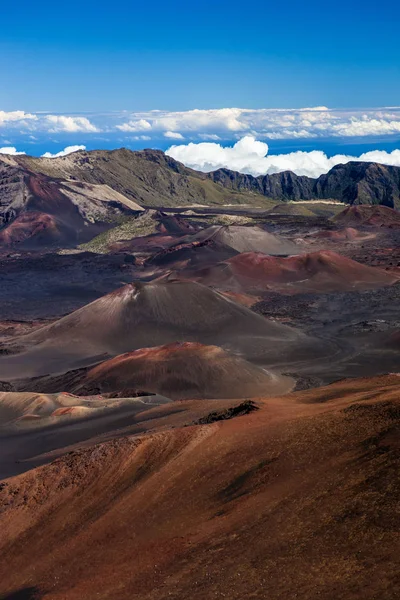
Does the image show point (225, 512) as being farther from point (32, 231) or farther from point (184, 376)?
point (32, 231)

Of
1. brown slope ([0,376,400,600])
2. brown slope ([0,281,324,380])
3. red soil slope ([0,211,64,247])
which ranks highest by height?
red soil slope ([0,211,64,247])

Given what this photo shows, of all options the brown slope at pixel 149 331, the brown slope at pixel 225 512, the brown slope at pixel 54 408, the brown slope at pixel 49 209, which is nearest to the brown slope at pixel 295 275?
the brown slope at pixel 149 331

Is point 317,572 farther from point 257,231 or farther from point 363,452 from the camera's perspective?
point 257,231

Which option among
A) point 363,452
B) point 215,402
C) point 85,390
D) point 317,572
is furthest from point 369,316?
point 317,572

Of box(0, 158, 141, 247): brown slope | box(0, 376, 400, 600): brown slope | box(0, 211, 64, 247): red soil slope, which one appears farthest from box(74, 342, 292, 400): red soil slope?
box(0, 211, 64, 247): red soil slope

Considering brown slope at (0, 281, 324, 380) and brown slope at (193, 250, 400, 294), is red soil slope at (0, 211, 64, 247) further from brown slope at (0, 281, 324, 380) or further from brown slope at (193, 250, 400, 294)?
brown slope at (0, 281, 324, 380)

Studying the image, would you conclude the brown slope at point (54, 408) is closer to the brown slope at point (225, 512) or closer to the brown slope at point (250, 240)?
the brown slope at point (225, 512)

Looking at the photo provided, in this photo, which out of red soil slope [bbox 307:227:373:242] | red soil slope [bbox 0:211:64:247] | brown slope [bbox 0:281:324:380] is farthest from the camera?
red soil slope [bbox 0:211:64:247]

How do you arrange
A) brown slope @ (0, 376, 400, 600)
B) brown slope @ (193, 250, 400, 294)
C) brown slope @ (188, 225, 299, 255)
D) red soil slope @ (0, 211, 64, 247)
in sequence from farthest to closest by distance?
red soil slope @ (0, 211, 64, 247) < brown slope @ (188, 225, 299, 255) < brown slope @ (193, 250, 400, 294) < brown slope @ (0, 376, 400, 600)
